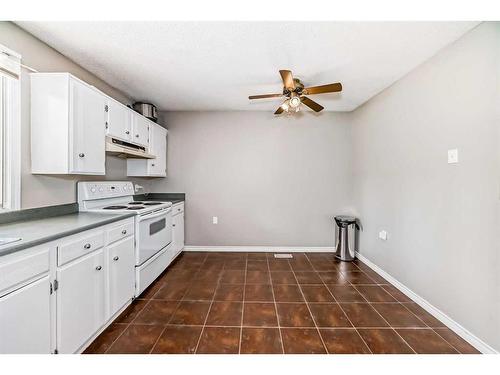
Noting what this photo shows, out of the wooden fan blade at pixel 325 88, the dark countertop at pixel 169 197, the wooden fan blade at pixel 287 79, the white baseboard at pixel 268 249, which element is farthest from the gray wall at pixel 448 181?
the dark countertop at pixel 169 197

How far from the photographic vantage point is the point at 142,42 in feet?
6.40

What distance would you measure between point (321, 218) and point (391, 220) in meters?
1.25

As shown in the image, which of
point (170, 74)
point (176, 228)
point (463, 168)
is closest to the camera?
point (463, 168)

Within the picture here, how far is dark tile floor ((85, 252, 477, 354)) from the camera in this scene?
5.50 ft

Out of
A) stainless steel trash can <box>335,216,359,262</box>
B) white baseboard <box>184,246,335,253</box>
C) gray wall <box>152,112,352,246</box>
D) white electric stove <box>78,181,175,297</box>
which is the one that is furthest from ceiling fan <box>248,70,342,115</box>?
white baseboard <box>184,246,335,253</box>

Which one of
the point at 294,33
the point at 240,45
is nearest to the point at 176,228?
the point at 240,45

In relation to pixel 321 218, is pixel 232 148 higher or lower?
higher

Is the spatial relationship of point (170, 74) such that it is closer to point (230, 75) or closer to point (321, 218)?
point (230, 75)

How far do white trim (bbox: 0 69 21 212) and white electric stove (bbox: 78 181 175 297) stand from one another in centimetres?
60

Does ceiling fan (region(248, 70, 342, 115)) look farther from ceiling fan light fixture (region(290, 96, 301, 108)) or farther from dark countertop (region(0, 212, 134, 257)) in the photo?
dark countertop (region(0, 212, 134, 257))

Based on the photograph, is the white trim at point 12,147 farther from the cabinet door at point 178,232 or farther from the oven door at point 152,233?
the cabinet door at point 178,232

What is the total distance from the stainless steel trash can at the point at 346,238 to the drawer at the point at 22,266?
11.2ft

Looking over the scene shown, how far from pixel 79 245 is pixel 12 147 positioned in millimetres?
966

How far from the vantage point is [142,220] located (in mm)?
2400
